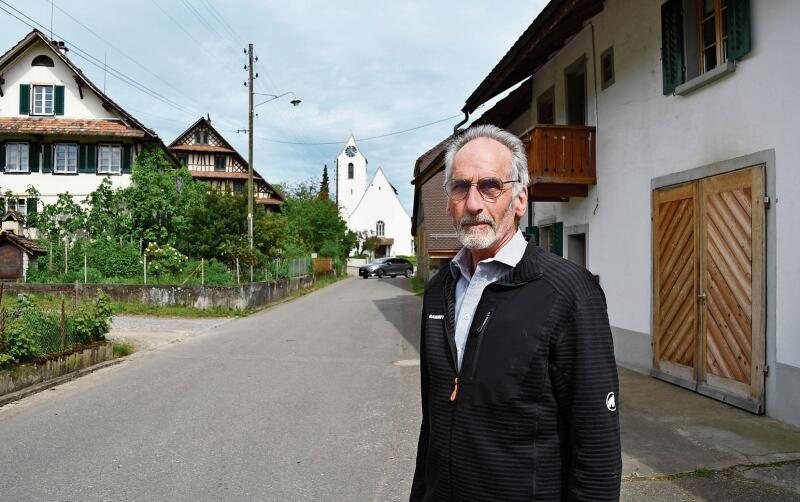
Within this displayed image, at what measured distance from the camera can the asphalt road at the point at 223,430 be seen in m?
4.74

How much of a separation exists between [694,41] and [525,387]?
7932 mm

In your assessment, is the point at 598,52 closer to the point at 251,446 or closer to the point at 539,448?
the point at 251,446

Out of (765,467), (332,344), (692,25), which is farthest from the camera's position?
(332,344)

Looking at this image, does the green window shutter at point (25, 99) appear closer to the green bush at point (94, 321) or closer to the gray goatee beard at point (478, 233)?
the green bush at point (94, 321)

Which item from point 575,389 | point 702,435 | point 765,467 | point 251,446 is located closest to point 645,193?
point 702,435

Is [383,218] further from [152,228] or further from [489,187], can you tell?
[489,187]

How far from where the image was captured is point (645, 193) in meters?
9.28

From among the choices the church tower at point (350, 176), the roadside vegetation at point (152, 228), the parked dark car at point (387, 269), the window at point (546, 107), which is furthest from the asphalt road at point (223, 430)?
the church tower at point (350, 176)

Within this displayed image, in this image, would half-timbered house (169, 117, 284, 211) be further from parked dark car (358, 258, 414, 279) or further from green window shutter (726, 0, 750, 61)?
green window shutter (726, 0, 750, 61)

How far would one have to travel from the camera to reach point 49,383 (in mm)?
8773

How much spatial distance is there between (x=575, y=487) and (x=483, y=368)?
43 cm

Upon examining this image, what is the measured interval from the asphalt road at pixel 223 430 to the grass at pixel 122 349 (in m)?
0.21

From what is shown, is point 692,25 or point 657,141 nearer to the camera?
point 692,25

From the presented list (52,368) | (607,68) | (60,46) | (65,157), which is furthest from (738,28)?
(60,46)
